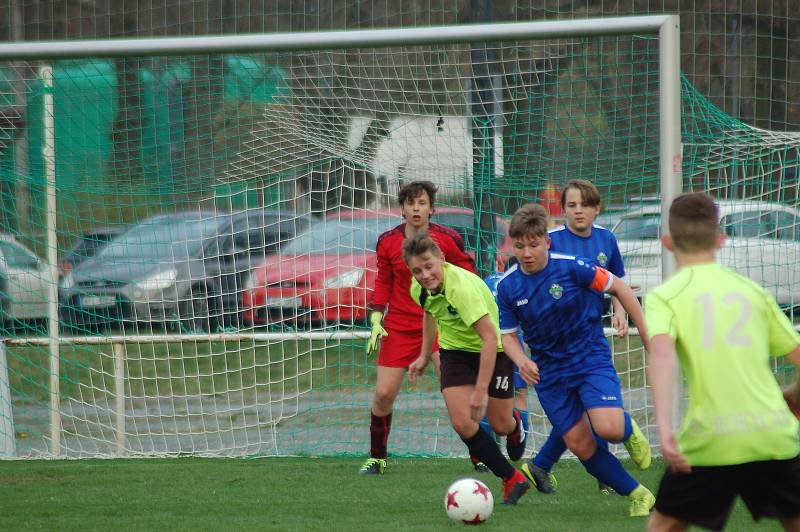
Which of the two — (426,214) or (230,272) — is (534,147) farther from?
(230,272)

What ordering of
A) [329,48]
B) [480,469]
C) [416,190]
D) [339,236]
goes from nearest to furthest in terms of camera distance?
[416,190], [480,469], [329,48], [339,236]

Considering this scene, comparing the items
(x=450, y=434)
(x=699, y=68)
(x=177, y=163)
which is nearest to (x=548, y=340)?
(x=450, y=434)

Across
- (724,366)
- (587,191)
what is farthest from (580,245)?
(724,366)

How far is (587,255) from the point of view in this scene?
5965 millimetres

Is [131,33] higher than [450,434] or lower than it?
higher

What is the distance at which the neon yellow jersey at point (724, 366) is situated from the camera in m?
3.16

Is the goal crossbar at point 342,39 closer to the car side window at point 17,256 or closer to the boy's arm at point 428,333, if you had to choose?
the car side window at point 17,256

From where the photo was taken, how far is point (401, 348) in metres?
6.68

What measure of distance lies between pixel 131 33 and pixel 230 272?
9.47 meters

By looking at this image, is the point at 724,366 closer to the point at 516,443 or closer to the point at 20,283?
the point at 516,443

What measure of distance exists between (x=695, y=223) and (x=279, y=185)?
5.16m

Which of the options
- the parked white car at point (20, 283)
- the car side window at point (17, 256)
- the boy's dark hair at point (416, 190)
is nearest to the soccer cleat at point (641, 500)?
the boy's dark hair at point (416, 190)

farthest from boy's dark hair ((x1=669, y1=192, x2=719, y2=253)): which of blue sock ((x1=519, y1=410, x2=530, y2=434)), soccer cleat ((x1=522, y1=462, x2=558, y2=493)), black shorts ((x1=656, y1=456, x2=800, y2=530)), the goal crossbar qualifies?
blue sock ((x1=519, y1=410, x2=530, y2=434))

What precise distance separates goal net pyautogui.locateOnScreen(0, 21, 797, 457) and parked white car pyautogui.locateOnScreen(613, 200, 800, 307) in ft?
0.34
